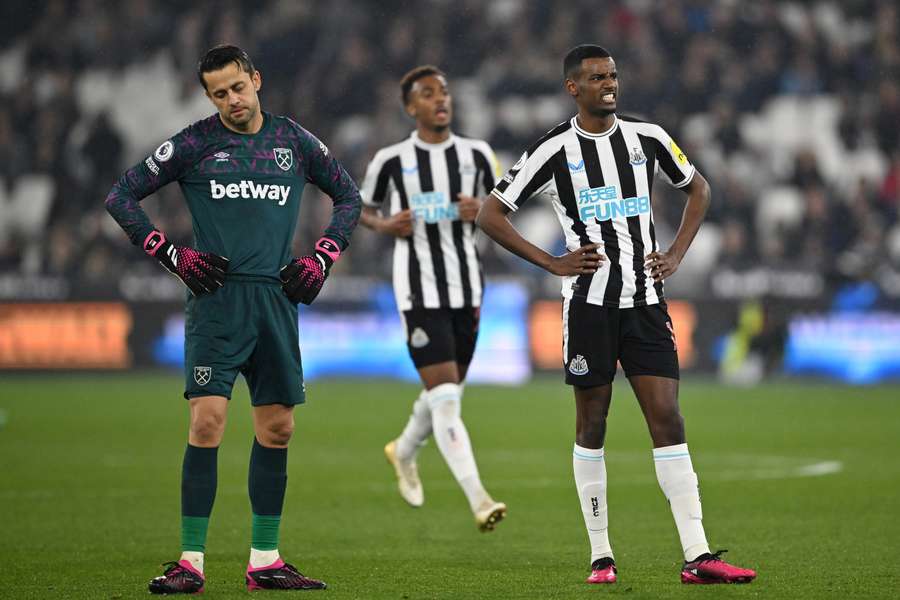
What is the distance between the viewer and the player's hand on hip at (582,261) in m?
6.52

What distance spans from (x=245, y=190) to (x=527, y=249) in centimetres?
127

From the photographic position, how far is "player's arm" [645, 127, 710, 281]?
657 centimetres

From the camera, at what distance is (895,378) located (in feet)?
64.1

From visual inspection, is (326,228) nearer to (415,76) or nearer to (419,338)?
(419,338)

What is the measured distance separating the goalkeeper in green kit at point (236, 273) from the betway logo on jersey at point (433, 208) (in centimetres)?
257

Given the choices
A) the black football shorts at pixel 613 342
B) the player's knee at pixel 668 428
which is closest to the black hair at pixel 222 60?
the black football shorts at pixel 613 342

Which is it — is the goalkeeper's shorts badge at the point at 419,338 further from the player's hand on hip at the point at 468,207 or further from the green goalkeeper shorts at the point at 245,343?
the green goalkeeper shorts at the point at 245,343

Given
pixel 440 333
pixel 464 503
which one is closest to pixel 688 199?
pixel 440 333

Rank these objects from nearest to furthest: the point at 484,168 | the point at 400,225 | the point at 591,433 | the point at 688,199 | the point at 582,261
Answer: the point at 582,261, the point at 591,433, the point at 688,199, the point at 400,225, the point at 484,168

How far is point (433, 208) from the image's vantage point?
9.08m

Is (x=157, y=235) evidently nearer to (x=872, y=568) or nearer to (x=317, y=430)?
(x=872, y=568)

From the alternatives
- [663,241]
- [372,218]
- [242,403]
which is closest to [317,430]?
[242,403]

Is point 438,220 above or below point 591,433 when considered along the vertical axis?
above

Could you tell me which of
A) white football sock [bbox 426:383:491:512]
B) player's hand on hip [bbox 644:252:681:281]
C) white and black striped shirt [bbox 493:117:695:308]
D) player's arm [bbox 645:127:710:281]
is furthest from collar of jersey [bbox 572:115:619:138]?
white football sock [bbox 426:383:491:512]
